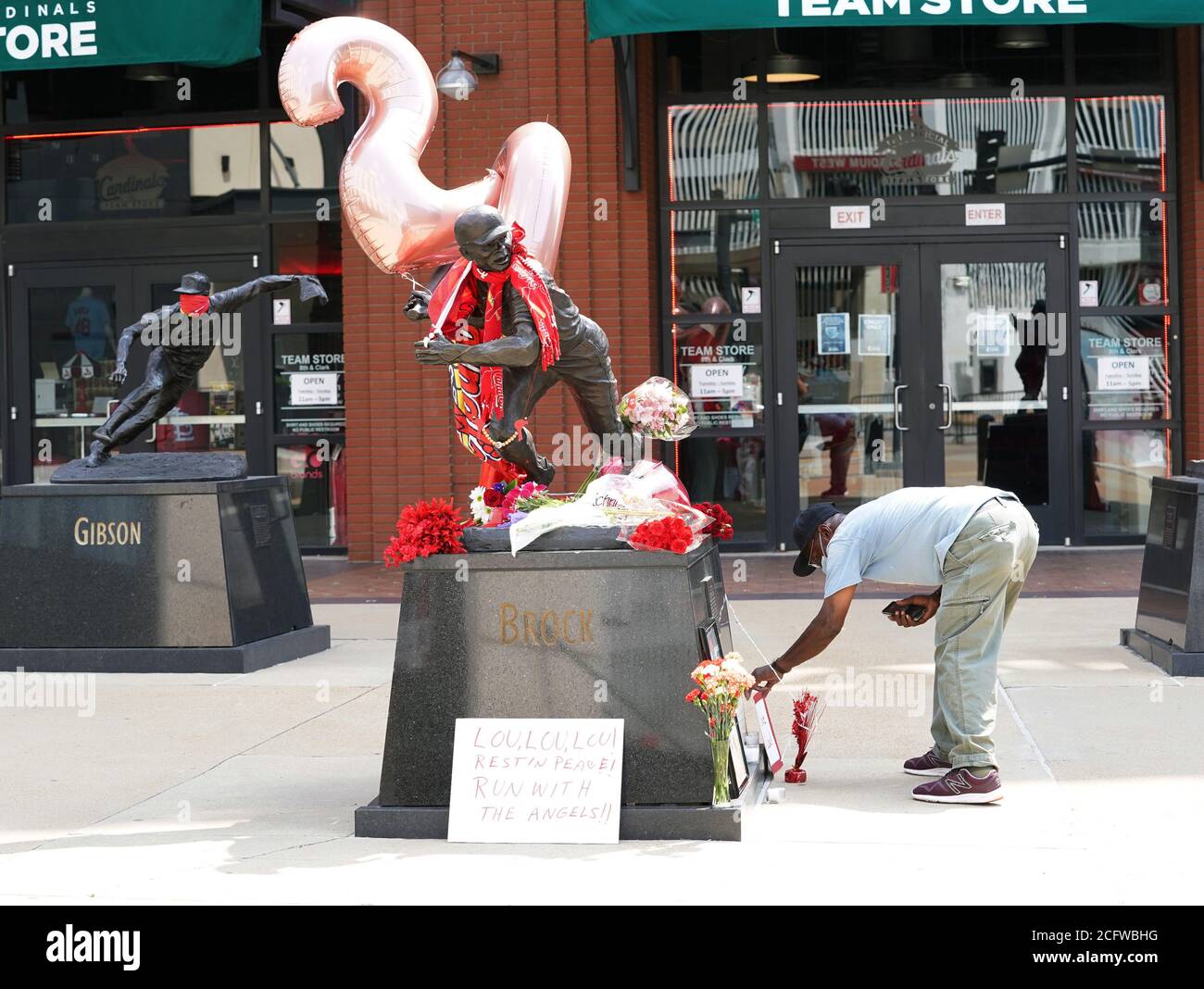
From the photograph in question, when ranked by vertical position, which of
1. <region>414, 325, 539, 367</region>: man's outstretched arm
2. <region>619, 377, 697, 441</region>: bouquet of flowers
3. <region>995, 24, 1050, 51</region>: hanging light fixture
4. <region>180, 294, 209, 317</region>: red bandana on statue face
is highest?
<region>995, 24, 1050, 51</region>: hanging light fixture

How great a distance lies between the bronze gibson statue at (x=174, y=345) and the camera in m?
9.31

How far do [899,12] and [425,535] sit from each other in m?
7.57

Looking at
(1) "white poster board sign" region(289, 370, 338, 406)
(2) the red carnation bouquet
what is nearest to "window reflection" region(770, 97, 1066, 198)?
Answer: (1) "white poster board sign" region(289, 370, 338, 406)

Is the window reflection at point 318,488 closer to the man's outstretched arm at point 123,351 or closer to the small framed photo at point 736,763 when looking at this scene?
the man's outstretched arm at point 123,351

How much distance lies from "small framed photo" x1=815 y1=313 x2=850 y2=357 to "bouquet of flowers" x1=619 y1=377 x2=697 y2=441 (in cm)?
761

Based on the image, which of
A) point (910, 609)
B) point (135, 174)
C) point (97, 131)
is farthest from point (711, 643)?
point (97, 131)

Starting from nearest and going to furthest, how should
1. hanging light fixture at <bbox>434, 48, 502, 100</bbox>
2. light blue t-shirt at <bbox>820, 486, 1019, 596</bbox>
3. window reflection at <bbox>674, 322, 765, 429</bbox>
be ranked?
light blue t-shirt at <bbox>820, 486, 1019, 596</bbox> < hanging light fixture at <bbox>434, 48, 502, 100</bbox> < window reflection at <bbox>674, 322, 765, 429</bbox>

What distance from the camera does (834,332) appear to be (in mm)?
14047

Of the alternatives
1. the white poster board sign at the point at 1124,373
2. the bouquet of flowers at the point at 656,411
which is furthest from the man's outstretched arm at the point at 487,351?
the white poster board sign at the point at 1124,373

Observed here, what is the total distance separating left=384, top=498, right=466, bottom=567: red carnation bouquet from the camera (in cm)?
574

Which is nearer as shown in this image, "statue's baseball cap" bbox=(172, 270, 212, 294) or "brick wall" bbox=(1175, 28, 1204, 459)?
"statue's baseball cap" bbox=(172, 270, 212, 294)

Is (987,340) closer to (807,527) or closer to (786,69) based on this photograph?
(786,69)

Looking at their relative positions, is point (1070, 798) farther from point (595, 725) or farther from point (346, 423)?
point (346, 423)

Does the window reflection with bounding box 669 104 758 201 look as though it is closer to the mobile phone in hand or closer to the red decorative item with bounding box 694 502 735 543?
the red decorative item with bounding box 694 502 735 543
